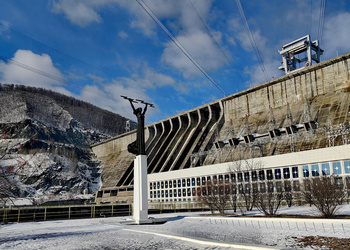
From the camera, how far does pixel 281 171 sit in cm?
2659

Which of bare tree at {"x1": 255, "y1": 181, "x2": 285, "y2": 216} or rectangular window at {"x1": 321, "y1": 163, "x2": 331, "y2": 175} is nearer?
bare tree at {"x1": 255, "y1": 181, "x2": 285, "y2": 216}

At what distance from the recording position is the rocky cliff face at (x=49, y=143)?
6328cm

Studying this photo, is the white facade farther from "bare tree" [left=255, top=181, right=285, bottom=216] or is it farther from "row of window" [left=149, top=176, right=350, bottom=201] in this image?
"bare tree" [left=255, top=181, right=285, bottom=216]

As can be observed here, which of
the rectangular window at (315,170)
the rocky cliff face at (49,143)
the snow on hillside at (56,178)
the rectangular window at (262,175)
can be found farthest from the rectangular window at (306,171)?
the snow on hillside at (56,178)

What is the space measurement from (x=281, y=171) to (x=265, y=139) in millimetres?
9336

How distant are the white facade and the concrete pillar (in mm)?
7599

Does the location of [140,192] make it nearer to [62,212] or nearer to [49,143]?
[62,212]

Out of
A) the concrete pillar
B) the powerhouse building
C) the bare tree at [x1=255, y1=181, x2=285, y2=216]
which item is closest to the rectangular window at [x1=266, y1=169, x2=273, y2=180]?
the powerhouse building

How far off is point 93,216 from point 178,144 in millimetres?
27336

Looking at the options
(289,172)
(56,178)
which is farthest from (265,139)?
(56,178)

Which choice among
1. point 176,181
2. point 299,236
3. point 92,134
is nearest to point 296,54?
point 176,181

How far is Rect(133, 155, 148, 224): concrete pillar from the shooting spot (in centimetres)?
1758

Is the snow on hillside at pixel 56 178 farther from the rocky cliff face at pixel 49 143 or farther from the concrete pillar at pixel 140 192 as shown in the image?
the concrete pillar at pixel 140 192

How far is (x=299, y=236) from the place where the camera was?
9984 mm
